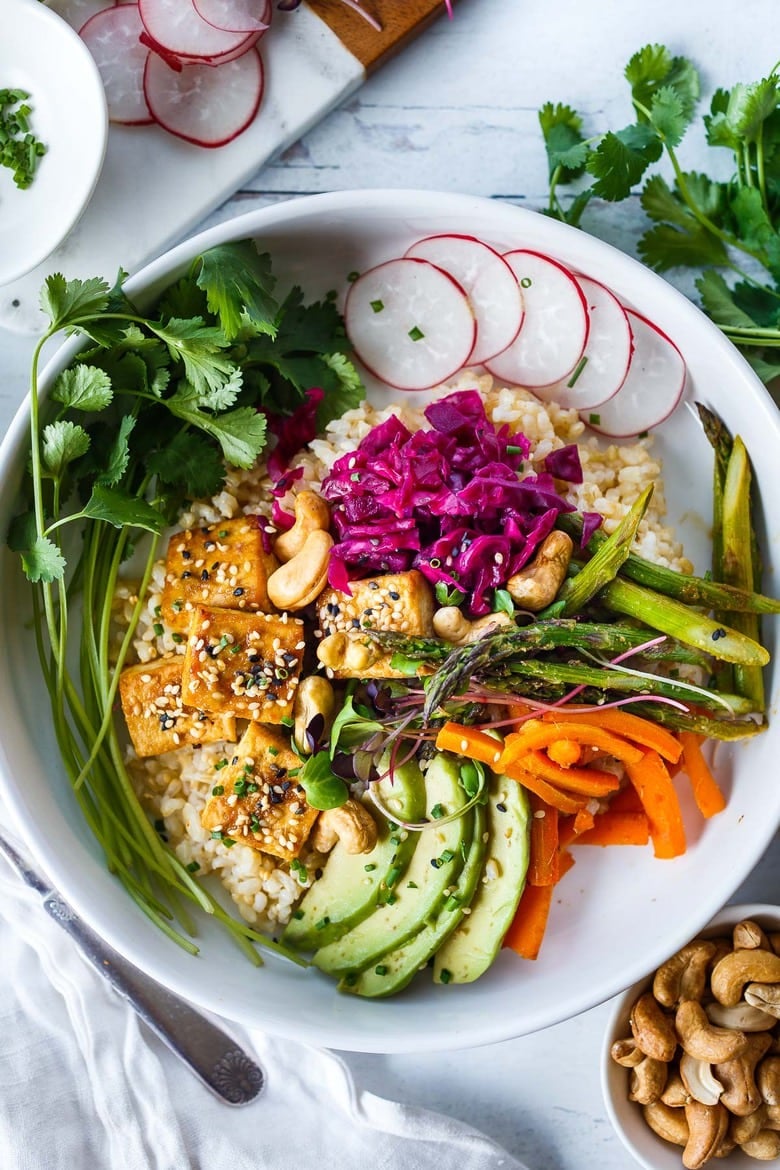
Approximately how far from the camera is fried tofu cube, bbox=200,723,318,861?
2975 mm

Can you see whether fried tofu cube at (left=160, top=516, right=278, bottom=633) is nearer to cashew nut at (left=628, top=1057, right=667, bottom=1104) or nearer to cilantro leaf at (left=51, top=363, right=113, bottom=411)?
cilantro leaf at (left=51, top=363, right=113, bottom=411)

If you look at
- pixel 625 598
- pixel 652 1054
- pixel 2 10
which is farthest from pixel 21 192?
pixel 652 1054

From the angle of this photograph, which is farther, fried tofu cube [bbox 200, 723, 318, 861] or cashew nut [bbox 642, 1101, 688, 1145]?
cashew nut [bbox 642, 1101, 688, 1145]

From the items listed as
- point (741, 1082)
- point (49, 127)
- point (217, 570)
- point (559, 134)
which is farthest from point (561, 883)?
point (49, 127)

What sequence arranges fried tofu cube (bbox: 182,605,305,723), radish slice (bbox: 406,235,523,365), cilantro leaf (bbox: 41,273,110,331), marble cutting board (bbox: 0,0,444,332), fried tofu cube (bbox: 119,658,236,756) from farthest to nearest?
marble cutting board (bbox: 0,0,444,332), radish slice (bbox: 406,235,523,365), fried tofu cube (bbox: 119,658,236,756), fried tofu cube (bbox: 182,605,305,723), cilantro leaf (bbox: 41,273,110,331)

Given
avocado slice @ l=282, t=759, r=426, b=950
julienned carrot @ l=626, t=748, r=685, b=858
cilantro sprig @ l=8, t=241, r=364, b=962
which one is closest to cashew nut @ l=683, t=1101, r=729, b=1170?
julienned carrot @ l=626, t=748, r=685, b=858

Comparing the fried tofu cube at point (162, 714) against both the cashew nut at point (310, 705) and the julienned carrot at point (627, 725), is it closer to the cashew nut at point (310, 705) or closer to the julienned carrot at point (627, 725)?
the cashew nut at point (310, 705)

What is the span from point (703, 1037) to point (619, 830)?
0.70m

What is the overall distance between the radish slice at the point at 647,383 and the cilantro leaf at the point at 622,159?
0.38 metres

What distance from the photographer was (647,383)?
320cm

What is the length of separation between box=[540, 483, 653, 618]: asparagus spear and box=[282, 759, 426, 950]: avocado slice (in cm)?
67

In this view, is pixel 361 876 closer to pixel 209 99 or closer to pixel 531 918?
pixel 531 918

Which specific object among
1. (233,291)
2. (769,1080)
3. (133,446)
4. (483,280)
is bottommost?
(769,1080)

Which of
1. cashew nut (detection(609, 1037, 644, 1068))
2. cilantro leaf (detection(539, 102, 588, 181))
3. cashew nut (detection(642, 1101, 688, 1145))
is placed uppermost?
cilantro leaf (detection(539, 102, 588, 181))
